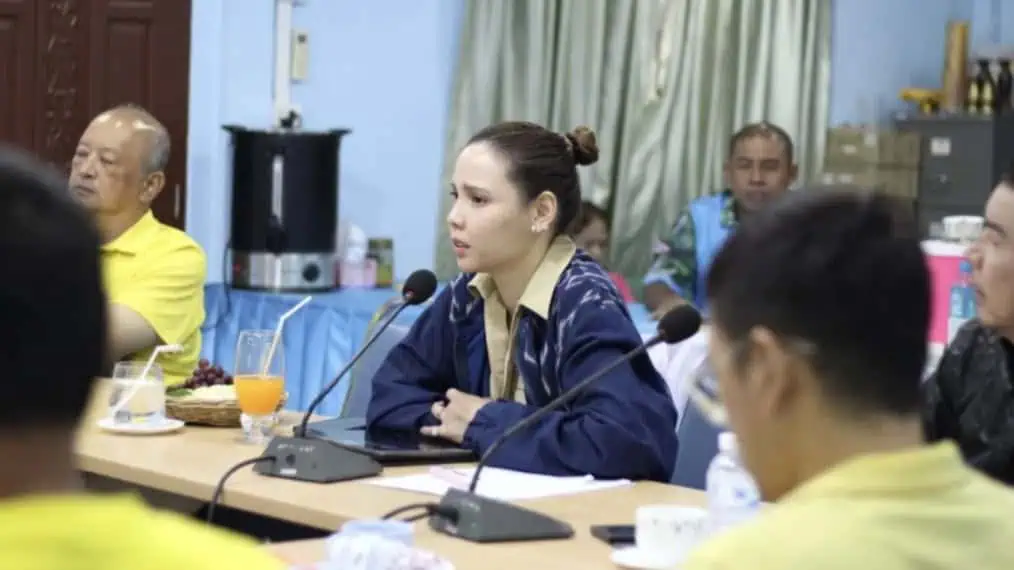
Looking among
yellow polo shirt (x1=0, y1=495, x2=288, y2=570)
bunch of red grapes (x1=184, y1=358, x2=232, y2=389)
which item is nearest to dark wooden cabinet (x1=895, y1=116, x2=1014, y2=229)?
bunch of red grapes (x1=184, y1=358, x2=232, y2=389)

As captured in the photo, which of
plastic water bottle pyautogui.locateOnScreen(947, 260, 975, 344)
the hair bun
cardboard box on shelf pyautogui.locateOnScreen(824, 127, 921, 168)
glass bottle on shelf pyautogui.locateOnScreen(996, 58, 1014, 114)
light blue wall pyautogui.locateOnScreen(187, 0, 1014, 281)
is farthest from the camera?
glass bottle on shelf pyautogui.locateOnScreen(996, 58, 1014, 114)

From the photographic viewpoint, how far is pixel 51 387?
983 millimetres

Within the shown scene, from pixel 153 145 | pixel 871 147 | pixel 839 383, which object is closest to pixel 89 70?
pixel 153 145

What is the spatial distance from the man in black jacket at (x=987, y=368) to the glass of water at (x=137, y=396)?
1.32 metres

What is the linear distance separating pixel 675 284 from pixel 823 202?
4.11m

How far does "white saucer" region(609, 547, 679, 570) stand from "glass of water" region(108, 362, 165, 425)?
44.9 inches

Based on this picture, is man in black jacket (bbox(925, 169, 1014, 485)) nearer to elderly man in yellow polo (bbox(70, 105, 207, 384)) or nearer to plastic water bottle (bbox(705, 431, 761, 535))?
plastic water bottle (bbox(705, 431, 761, 535))

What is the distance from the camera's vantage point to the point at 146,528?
1.01m

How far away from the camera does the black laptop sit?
272 cm

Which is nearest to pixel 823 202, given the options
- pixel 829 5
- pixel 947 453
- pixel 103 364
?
pixel 947 453

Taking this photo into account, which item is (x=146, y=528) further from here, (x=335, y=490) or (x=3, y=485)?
(x=335, y=490)

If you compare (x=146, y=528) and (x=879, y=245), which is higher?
(x=879, y=245)

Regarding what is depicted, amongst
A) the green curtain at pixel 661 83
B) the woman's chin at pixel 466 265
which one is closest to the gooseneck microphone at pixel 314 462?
the woman's chin at pixel 466 265

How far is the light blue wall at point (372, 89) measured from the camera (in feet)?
19.6
